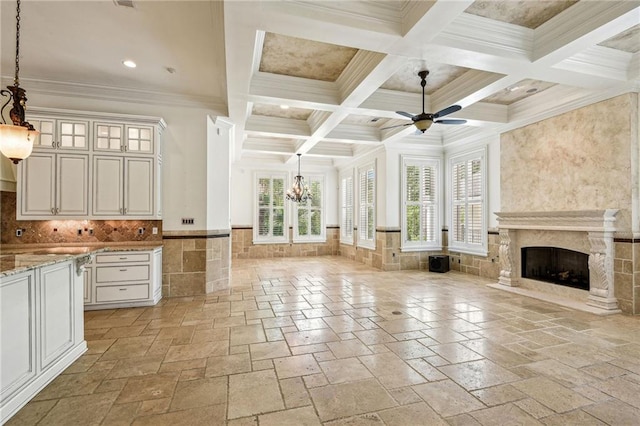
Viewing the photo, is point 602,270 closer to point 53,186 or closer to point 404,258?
point 404,258

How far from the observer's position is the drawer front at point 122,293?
4.34 meters

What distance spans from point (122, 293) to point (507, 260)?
21.3 feet

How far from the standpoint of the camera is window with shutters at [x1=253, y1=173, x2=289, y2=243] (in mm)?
10078

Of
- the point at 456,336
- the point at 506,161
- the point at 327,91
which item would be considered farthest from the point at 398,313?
the point at 506,161

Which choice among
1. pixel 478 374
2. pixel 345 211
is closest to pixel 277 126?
pixel 345 211

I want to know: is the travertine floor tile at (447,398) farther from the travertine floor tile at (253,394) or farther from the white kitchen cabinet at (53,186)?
the white kitchen cabinet at (53,186)

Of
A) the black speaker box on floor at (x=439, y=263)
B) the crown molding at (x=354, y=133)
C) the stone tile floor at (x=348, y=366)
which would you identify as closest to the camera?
the stone tile floor at (x=348, y=366)

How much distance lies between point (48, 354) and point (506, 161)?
7131mm

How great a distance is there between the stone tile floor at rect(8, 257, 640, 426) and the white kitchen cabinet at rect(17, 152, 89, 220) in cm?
150

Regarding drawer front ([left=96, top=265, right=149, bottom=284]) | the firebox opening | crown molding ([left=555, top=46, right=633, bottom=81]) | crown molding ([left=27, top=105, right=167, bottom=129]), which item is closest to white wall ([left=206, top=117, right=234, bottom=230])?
crown molding ([left=27, top=105, right=167, bottom=129])

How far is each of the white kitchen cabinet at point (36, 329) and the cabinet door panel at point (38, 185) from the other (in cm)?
213

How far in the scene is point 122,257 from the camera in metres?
4.39

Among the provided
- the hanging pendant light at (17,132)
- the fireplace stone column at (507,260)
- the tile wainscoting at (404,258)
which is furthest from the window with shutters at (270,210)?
the hanging pendant light at (17,132)

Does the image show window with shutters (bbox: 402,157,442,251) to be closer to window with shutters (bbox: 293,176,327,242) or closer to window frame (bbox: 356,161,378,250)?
window frame (bbox: 356,161,378,250)
